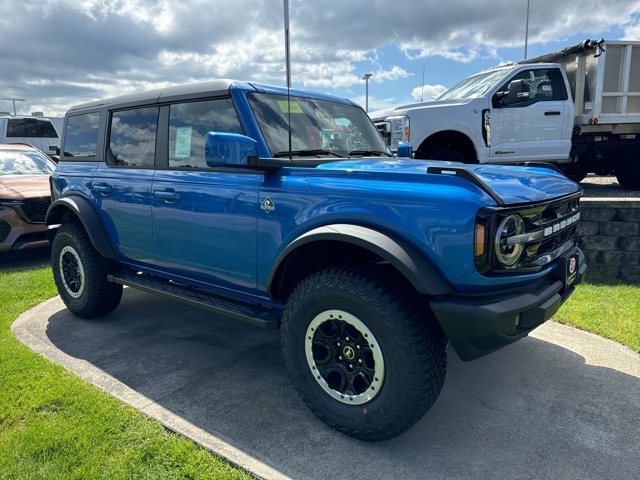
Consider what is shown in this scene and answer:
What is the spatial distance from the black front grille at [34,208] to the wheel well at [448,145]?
18.5ft

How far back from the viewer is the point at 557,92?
766 centimetres

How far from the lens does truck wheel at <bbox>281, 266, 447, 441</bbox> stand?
231 cm

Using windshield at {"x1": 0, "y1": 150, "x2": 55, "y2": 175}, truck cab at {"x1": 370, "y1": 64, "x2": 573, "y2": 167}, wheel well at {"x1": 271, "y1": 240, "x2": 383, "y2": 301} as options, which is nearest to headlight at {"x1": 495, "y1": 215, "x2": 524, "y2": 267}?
wheel well at {"x1": 271, "y1": 240, "x2": 383, "y2": 301}

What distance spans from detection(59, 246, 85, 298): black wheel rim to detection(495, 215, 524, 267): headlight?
3.72 m

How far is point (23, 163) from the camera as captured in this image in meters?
8.16

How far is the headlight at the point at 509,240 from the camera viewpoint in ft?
7.37

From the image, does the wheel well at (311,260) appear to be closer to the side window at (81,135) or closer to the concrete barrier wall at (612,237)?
the side window at (81,135)

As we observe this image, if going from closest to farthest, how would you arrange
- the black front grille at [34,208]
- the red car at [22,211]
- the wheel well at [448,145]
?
the red car at [22,211], the black front grille at [34,208], the wheel well at [448,145]

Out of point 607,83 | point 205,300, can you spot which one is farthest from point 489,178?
point 607,83

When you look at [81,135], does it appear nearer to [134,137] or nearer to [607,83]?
[134,137]

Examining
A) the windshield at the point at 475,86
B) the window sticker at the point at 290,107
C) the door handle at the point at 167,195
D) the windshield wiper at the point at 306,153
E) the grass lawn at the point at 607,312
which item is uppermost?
the windshield at the point at 475,86

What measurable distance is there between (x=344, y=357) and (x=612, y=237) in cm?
434

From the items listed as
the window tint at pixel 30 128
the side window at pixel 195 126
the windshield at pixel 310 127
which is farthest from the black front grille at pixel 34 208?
the window tint at pixel 30 128

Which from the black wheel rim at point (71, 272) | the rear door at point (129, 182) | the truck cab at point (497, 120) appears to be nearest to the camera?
the rear door at point (129, 182)
